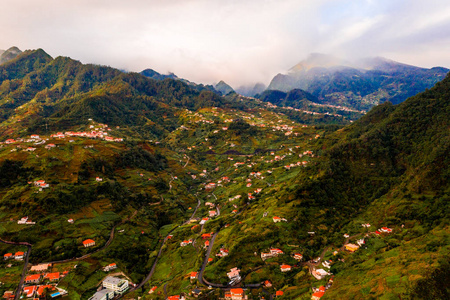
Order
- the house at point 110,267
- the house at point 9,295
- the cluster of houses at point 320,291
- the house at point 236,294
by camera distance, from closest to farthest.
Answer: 1. the cluster of houses at point 320,291
2. the house at point 236,294
3. the house at point 9,295
4. the house at point 110,267

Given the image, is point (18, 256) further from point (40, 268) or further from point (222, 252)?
point (222, 252)

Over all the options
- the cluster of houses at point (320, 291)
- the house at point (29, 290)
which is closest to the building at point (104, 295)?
the house at point (29, 290)

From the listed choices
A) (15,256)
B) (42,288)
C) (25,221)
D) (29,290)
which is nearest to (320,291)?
(42,288)

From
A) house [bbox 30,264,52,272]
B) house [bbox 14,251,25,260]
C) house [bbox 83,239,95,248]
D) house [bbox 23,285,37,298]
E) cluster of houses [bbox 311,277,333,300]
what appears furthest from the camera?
house [bbox 83,239,95,248]

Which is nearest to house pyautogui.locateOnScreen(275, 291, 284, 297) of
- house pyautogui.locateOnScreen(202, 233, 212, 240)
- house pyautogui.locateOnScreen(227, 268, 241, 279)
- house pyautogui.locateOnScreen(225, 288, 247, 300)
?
house pyautogui.locateOnScreen(225, 288, 247, 300)

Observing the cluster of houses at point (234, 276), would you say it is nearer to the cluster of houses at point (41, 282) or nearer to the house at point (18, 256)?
the cluster of houses at point (41, 282)

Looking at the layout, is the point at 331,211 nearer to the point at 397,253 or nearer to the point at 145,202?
the point at 397,253

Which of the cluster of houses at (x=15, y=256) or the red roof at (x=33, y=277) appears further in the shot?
the cluster of houses at (x=15, y=256)

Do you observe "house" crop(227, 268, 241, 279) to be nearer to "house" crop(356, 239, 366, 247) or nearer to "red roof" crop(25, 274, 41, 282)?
"house" crop(356, 239, 366, 247)
